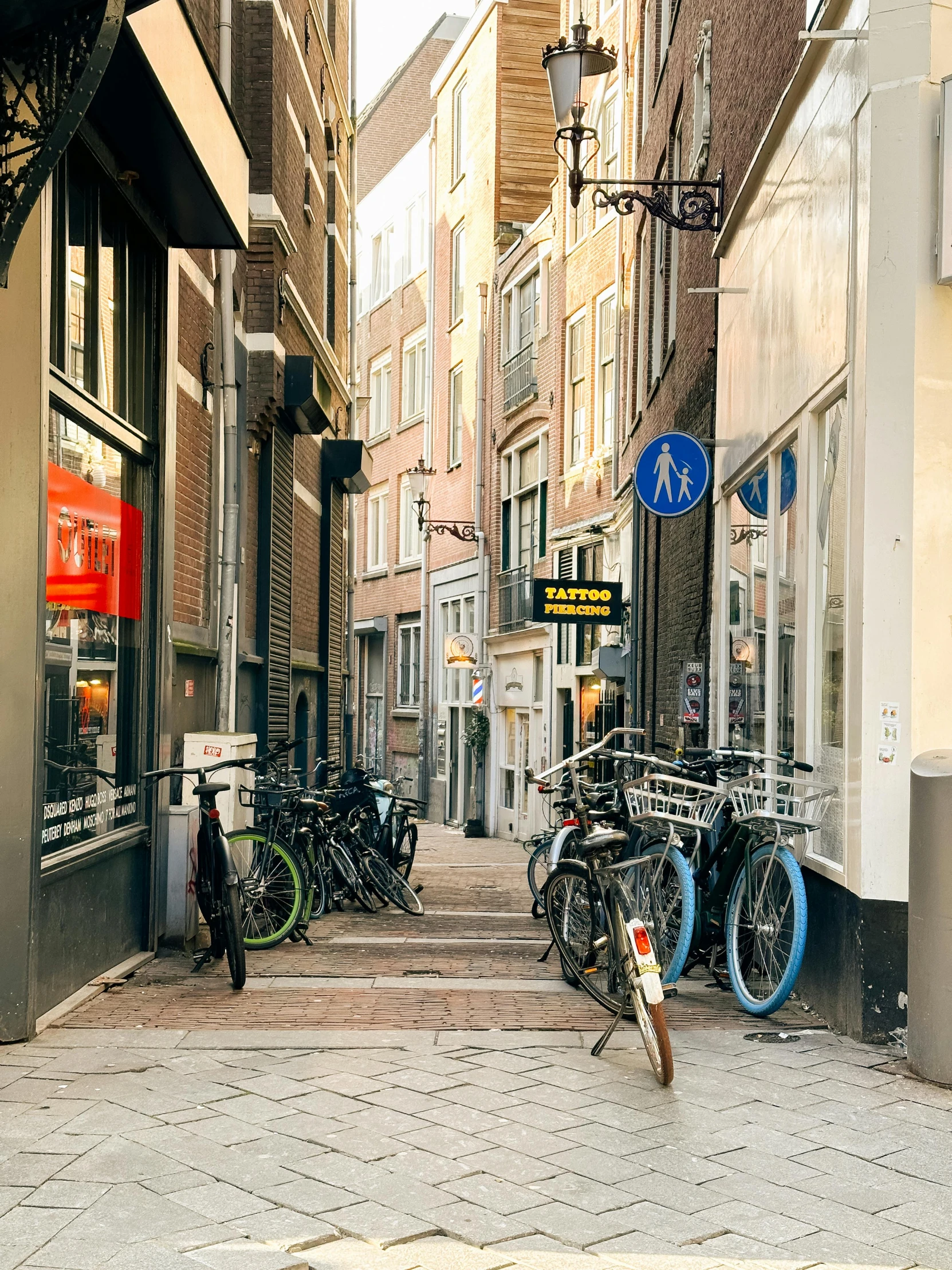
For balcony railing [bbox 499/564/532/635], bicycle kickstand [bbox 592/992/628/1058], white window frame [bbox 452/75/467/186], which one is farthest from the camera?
white window frame [bbox 452/75/467/186]

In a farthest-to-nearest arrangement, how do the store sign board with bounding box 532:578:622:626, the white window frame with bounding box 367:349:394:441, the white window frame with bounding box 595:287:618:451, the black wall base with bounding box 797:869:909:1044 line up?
the white window frame with bounding box 367:349:394:441 → the white window frame with bounding box 595:287:618:451 → the store sign board with bounding box 532:578:622:626 → the black wall base with bounding box 797:869:909:1044

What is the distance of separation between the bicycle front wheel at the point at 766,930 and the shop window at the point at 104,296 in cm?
402

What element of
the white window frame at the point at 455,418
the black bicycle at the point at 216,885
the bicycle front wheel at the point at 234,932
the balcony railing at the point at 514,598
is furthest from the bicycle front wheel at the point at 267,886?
the white window frame at the point at 455,418

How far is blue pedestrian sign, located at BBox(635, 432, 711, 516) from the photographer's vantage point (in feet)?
35.7

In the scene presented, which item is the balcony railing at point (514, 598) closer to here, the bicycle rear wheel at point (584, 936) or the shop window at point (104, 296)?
the shop window at point (104, 296)

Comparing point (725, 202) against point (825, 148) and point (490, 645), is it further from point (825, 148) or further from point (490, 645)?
point (490, 645)

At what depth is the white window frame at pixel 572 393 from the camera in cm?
2377

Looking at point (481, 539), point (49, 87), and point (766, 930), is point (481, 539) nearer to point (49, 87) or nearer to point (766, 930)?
point (766, 930)

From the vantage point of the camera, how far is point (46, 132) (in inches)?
201

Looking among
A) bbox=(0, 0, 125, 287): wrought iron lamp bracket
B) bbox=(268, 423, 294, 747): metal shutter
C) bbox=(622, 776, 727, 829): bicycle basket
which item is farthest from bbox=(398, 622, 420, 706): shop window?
bbox=(0, 0, 125, 287): wrought iron lamp bracket

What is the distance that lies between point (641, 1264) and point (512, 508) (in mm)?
24676

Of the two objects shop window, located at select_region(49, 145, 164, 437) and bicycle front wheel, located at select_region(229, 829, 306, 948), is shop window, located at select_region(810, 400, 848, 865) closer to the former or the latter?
bicycle front wheel, located at select_region(229, 829, 306, 948)

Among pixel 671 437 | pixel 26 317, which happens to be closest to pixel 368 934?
pixel 671 437

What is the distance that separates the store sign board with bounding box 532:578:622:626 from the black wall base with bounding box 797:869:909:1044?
10131 mm
